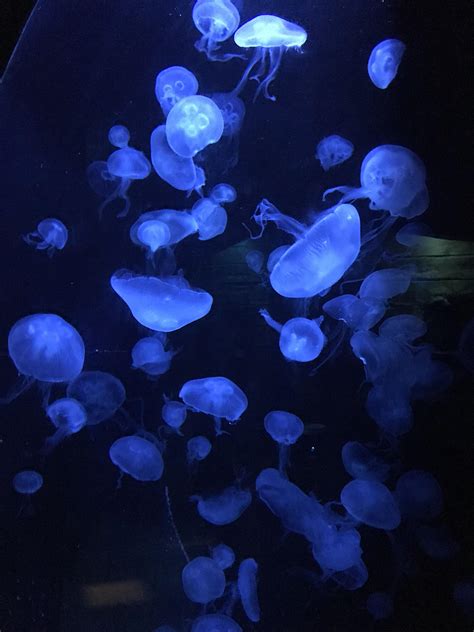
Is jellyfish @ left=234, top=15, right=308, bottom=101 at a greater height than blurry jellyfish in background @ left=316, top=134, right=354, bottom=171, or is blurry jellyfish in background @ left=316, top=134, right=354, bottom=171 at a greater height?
jellyfish @ left=234, top=15, right=308, bottom=101

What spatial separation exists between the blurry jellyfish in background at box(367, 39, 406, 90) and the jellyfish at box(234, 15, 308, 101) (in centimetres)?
37

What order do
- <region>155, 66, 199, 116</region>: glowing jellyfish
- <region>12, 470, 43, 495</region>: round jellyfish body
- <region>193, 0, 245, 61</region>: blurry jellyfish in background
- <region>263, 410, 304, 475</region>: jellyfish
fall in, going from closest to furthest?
<region>193, 0, 245, 61</region>: blurry jellyfish in background, <region>155, 66, 199, 116</region>: glowing jellyfish, <region>12, 470, 43, 495</region>: round jellyfish body, <region>263, 410, 304, 475</region>: jellyfish

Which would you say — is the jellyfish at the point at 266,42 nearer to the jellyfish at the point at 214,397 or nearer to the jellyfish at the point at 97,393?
the jellyfish at the point at 214,397

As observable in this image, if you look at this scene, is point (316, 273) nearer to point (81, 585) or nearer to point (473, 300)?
point (473, 300)

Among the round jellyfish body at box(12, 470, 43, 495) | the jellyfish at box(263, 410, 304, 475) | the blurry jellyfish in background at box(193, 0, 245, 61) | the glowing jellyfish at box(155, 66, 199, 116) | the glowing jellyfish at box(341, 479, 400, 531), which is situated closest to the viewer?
the blurry jellyfish in background at box(193, 0, 245, 61)

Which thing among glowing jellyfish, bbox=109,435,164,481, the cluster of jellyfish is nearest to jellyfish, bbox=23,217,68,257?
the cluster of jellyfish

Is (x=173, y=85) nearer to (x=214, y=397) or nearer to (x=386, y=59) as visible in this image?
(x=386, y=59)

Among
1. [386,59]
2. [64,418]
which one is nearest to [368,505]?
[64,418]

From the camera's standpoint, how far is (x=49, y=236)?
112 inches

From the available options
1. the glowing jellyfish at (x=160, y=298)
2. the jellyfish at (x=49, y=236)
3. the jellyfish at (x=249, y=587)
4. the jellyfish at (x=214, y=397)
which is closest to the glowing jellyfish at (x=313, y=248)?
the glowing jellyfish at (x=160, y=298)

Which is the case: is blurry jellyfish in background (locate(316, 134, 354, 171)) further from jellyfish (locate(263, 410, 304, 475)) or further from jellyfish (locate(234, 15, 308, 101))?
jellyfish (locate(263, 410, 304, 475))

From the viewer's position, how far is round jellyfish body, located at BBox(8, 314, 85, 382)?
292 centimetres

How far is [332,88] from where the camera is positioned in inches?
113

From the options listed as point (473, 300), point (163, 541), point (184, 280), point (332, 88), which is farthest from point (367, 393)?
point (332, 88)
